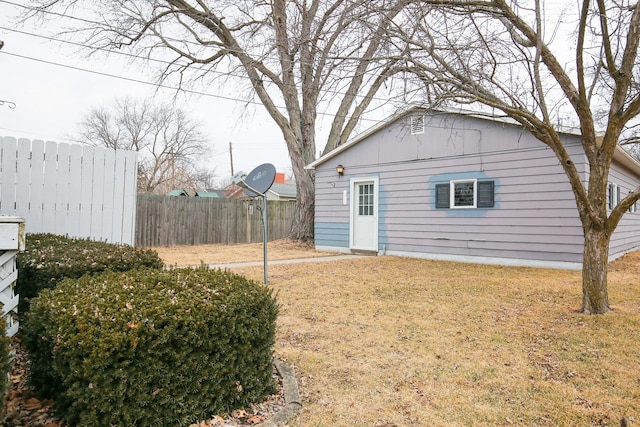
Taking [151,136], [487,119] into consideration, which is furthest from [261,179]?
[151,136]

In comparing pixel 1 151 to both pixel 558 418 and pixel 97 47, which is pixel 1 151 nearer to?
pixel 558 418

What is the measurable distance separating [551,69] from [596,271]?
7.93 ft

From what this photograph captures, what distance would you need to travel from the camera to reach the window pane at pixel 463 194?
885 cm

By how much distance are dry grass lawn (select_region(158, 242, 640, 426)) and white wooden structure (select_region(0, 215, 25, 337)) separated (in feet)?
6.08

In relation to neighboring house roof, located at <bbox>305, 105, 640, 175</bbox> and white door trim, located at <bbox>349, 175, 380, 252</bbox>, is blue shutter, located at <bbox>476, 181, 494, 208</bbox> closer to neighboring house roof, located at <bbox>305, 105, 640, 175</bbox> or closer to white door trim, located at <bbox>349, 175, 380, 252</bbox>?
neighboring house roof, located at <bbox>305, 105, 640, 175</bbox>

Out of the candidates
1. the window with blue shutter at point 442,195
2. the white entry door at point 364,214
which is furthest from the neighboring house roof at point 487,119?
the window with blue shutter at point 442,195

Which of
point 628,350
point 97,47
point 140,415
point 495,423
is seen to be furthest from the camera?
point 97,47

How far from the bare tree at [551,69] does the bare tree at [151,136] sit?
25.8 meters

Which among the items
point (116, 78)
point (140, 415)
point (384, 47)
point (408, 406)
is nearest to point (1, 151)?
point (140, 415)

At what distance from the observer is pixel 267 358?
2.55 meters

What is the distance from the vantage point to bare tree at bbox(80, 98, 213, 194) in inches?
1103

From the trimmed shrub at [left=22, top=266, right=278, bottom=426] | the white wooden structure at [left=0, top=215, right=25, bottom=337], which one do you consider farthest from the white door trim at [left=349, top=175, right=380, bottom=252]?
the white wooden structure at [left=0, top=215, right=25, bottom=337]

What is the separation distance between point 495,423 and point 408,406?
20.3 inches

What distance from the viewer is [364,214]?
10750mm
